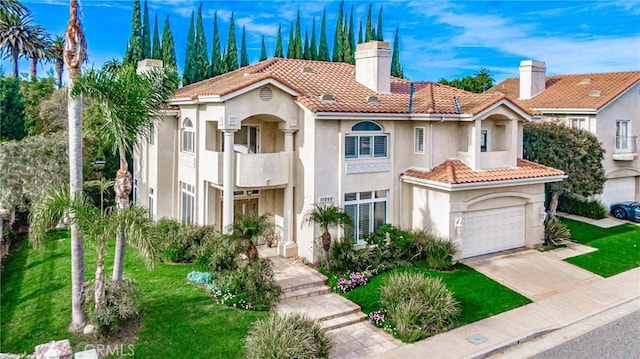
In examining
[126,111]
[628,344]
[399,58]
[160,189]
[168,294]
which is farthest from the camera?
[399,58]

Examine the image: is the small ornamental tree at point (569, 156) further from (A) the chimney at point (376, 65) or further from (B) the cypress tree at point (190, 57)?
(B) the cypress tree at point (190, 57)

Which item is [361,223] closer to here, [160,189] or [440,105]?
[440,105]

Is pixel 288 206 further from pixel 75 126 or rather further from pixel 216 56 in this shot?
pixel 216 56

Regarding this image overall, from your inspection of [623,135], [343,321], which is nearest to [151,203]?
[343,321]

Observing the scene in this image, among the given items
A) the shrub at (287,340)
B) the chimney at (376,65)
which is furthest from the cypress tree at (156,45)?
the shrub at (287,340)

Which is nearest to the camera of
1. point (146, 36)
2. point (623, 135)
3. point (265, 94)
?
point (265, 94)

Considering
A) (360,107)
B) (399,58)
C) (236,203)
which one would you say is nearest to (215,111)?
(236,203)

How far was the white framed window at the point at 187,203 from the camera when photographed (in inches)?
853

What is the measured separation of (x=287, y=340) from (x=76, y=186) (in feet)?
21.8

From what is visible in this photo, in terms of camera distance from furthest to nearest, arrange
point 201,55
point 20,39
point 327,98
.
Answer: point 201,55 → point 20,39 → point 327,98

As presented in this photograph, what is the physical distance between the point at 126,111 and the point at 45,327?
619 centimetres

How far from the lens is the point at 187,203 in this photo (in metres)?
22.3

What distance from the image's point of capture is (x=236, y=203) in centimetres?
2133

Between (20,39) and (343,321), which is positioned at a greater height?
(20,39)
